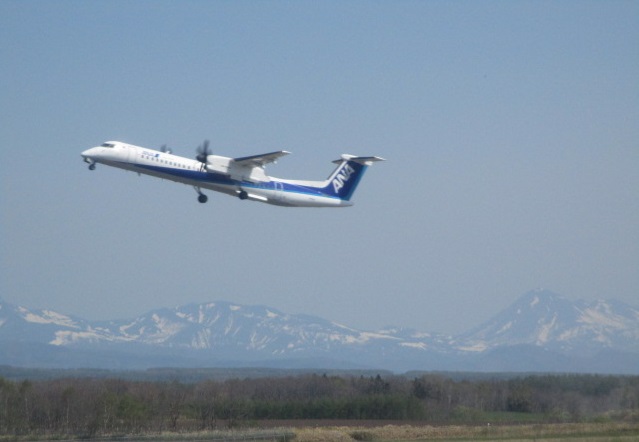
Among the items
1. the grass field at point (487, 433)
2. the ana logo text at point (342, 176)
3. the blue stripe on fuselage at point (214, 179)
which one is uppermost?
the ana logo text at point (342, 176)

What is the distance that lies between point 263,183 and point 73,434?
686 inches

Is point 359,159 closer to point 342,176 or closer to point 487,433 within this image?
point 342,176

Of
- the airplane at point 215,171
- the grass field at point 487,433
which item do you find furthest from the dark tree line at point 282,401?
the airplane at point 215,171

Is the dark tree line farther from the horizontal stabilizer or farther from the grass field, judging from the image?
the horizontal stabilizer

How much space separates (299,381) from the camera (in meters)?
78.1

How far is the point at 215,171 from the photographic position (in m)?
50.3

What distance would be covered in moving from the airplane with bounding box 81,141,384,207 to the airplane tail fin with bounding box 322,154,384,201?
1.39 m

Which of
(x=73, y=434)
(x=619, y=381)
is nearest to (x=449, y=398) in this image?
(x=619, y=381)

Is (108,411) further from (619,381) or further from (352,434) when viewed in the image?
(619,381)

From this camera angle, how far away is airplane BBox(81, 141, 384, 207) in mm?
49625

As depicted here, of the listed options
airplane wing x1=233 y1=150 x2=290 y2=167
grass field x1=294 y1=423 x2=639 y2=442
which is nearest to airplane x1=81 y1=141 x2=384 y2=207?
airplane wing x1=233 y1=150 x2=290 y2=167

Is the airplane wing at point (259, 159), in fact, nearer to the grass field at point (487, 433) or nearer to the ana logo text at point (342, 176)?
the ana logo text at point (342, 176)

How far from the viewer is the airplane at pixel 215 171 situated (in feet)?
163

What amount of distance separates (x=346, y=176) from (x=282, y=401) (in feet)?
61.7
